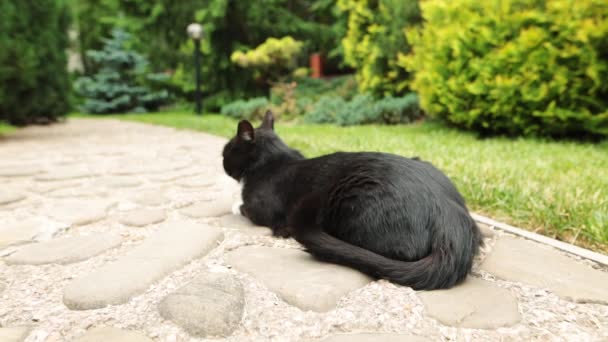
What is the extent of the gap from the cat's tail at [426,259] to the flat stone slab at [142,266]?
0.62 metres

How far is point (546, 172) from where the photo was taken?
3002 millimetres

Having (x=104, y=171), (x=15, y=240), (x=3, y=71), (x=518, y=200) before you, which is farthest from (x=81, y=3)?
(x=518, y=200)

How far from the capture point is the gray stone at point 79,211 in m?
2.27

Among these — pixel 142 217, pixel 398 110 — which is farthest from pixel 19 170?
pixel 398 110

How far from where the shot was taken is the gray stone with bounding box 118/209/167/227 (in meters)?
2.24

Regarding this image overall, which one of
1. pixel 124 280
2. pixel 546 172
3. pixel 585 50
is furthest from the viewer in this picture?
pixel 585 50

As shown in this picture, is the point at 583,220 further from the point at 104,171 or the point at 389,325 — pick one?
the point at 104,171

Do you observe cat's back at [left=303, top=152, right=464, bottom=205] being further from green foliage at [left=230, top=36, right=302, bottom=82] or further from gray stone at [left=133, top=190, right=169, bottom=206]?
green foliage at [left=230, top=36, right=302, bottom=82]

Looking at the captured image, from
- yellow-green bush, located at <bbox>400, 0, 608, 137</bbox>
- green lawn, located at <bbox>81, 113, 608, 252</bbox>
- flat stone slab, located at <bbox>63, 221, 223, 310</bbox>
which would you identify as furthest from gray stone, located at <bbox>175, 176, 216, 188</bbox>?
yellow-green bush, located at <bbox>400, 0, 608, 137</bbox>

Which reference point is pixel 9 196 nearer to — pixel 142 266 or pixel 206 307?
pixel 142 266

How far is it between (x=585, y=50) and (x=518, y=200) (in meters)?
3.51

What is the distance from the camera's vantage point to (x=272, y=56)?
11414 mm

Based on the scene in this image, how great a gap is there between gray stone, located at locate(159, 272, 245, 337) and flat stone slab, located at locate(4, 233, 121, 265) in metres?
0.66

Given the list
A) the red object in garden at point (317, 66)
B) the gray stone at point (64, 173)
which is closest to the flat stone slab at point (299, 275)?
the gray stone at point (64, 173)
